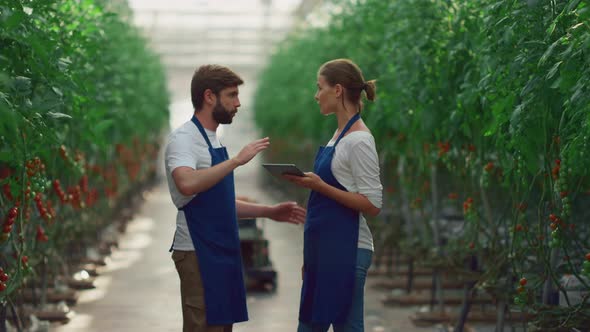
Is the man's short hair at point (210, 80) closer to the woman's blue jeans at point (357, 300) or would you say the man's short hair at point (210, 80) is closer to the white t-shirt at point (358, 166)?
the white t-shirt at point (358, 166)

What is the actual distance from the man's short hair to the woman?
1.23 feet

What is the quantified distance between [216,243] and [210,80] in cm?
63

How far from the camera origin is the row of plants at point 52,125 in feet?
14.0

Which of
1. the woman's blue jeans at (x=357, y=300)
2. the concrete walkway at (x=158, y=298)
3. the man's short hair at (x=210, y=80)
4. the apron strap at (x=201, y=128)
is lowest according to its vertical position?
the concrete walkway at (x=158, y=298)

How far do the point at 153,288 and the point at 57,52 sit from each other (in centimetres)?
575

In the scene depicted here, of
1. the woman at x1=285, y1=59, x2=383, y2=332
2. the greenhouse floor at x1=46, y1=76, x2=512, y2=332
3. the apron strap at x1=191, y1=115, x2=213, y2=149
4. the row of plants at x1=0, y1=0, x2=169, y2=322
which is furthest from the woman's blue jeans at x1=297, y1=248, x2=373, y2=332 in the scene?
the greenhouse floor at x1=46, y1=76, x2=512, y2=332

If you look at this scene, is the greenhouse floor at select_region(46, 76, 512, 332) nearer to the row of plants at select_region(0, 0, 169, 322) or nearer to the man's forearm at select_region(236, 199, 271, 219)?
the row of plants at select_region(0, 0, 169, 322)

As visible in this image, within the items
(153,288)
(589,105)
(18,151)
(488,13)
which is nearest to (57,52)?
(18,151)

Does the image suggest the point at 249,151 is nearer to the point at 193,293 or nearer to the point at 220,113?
the point at 220,113

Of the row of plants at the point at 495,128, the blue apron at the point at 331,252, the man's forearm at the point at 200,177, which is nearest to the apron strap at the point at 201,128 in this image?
the man's forearm at the point at 200,177

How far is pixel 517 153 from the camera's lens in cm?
495

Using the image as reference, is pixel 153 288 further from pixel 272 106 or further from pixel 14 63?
pixel 272 106

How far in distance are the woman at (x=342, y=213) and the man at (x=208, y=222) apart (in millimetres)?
302

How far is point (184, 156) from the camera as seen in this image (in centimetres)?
394
